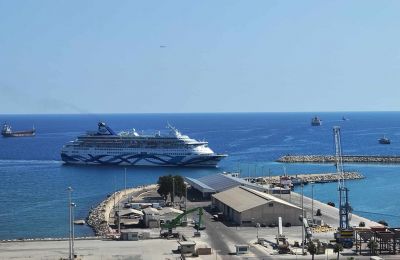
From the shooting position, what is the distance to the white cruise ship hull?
10600cm

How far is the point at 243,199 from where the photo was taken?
173 feet

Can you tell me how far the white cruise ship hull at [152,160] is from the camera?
348 ft

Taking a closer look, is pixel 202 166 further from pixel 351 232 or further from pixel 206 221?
pixel 351 232

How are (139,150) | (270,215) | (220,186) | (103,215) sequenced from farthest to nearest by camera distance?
(139,150) < (220,186) < (103,215) < (270,215)

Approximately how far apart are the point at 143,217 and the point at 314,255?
626 inches

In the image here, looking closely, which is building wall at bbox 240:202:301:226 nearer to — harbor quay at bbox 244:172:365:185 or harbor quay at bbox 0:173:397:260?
harbor quay at bbox 0:173:397:260

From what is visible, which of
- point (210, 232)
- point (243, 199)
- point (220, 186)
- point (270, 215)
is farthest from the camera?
point (220, 186)

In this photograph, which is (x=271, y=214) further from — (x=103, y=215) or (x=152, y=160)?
(x=152, y=160)

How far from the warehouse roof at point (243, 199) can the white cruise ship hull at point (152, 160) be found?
46.5 meters

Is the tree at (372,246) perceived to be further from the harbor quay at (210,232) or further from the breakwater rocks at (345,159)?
the breakwater rocks at (345,159)

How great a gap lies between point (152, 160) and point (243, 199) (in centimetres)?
5509

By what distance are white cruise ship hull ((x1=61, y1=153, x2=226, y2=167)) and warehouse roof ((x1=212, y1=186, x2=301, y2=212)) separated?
46.5 metres

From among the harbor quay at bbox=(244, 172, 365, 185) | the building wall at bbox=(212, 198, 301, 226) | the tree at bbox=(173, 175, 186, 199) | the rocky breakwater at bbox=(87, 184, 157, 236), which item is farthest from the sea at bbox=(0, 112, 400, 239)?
the building wall at bbox=(212, 198, 301, 226)

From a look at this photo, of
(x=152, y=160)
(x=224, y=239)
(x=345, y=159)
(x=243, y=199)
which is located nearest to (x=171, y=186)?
(x=243, y=199)
